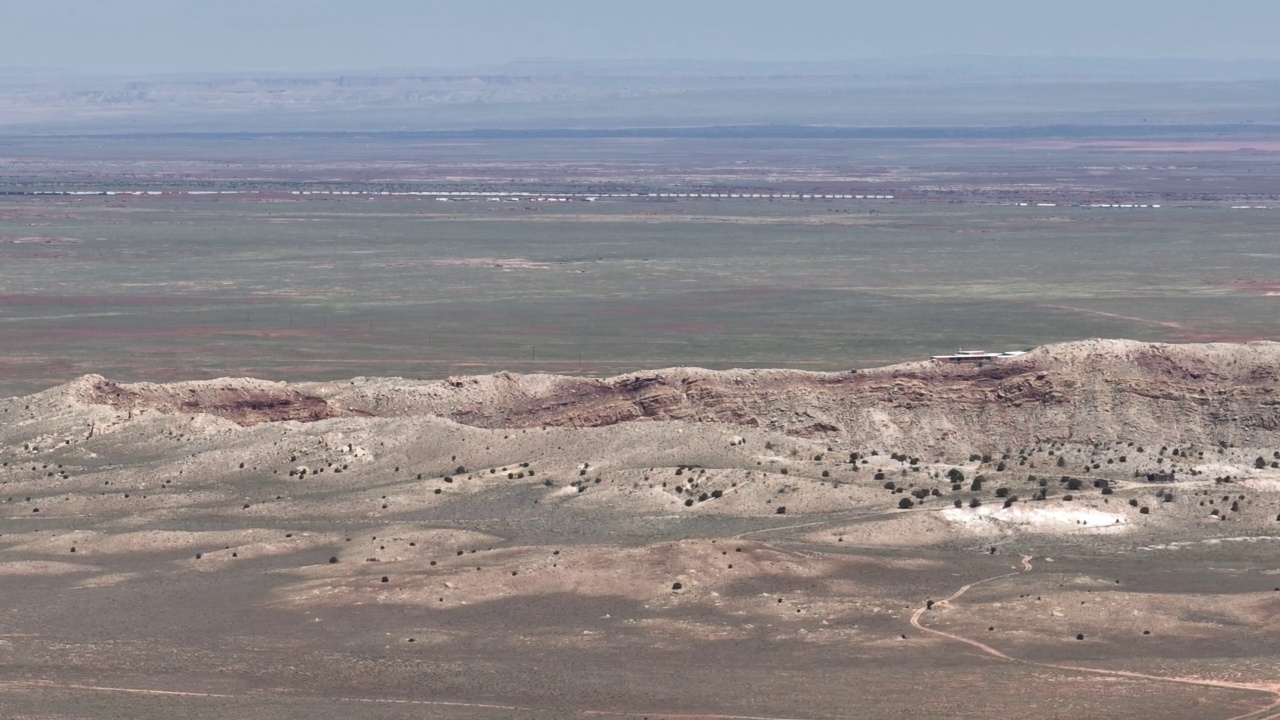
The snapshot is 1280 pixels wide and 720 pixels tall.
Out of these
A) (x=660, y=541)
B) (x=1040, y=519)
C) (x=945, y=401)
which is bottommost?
(x=660, y=541)

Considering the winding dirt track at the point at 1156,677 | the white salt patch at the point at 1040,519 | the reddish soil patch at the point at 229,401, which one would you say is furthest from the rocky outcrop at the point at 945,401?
the winding dirt track at the point at 1156,677

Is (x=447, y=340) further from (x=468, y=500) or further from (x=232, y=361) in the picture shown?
(x=468, y=500)

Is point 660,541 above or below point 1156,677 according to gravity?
below

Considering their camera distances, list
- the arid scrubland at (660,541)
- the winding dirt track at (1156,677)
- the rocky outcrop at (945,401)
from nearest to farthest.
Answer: the winding dirt track at (1156,677), the arid scrubland at (660,541), the rocky outcrop at (945,401)

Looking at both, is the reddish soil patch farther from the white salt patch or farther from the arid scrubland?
the white salt patch

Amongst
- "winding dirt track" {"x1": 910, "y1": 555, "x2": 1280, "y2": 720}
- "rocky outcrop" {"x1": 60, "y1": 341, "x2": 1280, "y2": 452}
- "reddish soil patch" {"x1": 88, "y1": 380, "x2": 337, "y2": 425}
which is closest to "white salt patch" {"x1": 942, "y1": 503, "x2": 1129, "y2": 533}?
"winding dirt track" {"x1": 910, "y1": 555, "x2": 1280, "y2": 720}

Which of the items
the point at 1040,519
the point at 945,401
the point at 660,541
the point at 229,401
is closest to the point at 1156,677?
the point at 1040,519

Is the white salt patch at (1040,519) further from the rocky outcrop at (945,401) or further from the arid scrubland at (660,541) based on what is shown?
the rocky outcrop at (945,401)

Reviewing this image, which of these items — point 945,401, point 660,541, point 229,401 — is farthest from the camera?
point 229,401

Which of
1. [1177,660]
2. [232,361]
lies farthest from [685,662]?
[232,361]

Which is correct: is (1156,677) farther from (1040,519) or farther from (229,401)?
(229,401)

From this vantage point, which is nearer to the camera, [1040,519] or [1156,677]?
[1156,677]
